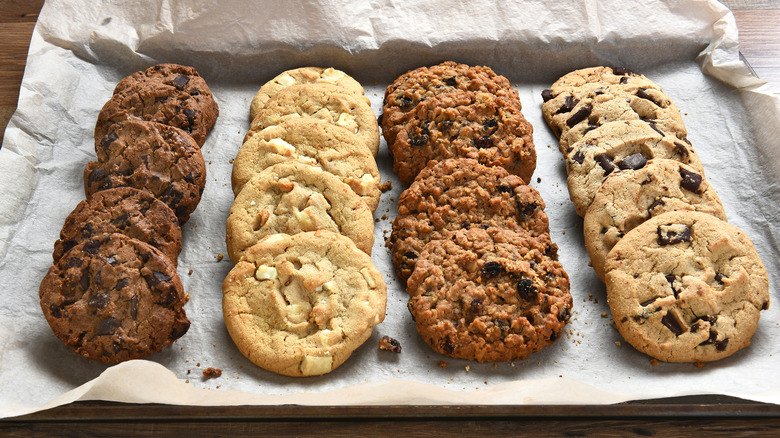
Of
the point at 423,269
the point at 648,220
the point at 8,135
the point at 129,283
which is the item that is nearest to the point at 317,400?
the point at 423,269

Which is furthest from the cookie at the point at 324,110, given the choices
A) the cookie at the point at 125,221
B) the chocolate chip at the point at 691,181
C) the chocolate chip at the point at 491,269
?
the chocolate chip at the point at 691,181

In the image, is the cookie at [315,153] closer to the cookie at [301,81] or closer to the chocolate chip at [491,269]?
the cookie at [301,81]

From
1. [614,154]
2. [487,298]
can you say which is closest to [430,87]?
[614,154]

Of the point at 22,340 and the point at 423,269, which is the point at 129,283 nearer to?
the point at 22,340

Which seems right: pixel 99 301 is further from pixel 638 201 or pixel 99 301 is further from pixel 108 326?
pixel 638 201

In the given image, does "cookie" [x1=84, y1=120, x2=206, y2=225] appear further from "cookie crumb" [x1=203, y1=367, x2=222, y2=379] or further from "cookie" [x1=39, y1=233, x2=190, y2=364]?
"cookie crumb" [x1=203, y1=367, x2=222, y2=379]
